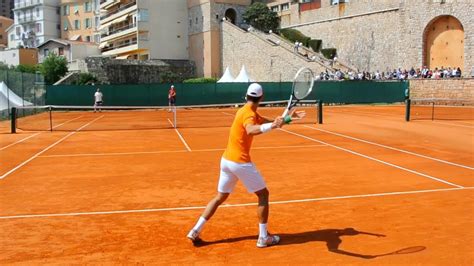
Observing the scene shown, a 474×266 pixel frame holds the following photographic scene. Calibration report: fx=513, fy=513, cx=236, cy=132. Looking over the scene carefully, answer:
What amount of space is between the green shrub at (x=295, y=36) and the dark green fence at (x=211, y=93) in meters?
17.9

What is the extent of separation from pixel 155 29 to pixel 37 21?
156ft

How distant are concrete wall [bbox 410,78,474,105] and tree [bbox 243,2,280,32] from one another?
26.1m

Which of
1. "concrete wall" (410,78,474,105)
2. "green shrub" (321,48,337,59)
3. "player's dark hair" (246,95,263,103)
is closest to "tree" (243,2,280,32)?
"green shrub" (321,48,337,59)

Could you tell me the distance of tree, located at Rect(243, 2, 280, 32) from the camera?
2547 inches

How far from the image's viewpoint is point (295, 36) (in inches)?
2415

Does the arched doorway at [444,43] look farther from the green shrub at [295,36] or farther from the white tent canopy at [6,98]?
the white tent canopy at [6,98]

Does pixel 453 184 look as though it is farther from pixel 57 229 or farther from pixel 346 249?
pixel 57 229

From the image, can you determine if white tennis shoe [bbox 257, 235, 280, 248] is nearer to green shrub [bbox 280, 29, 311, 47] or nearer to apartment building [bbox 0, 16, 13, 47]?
green shrub [bbox 280, 29, 311, 47]

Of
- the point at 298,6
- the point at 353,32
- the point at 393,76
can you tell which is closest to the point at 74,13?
the point at 298,6

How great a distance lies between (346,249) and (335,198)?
2759mm

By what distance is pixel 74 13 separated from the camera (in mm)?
101250

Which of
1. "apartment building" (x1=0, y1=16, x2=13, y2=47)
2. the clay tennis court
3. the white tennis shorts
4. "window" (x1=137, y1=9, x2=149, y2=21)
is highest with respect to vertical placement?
"apartment building" (x1=0, y1=16, x2=13, y2=47)

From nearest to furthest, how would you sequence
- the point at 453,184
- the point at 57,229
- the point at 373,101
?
the point at 57,229
the point at 453,184
the point at 373,101

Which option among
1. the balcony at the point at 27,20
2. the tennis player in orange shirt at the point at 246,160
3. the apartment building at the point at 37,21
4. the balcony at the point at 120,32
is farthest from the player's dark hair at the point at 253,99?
the balcony at the point at 27,20
